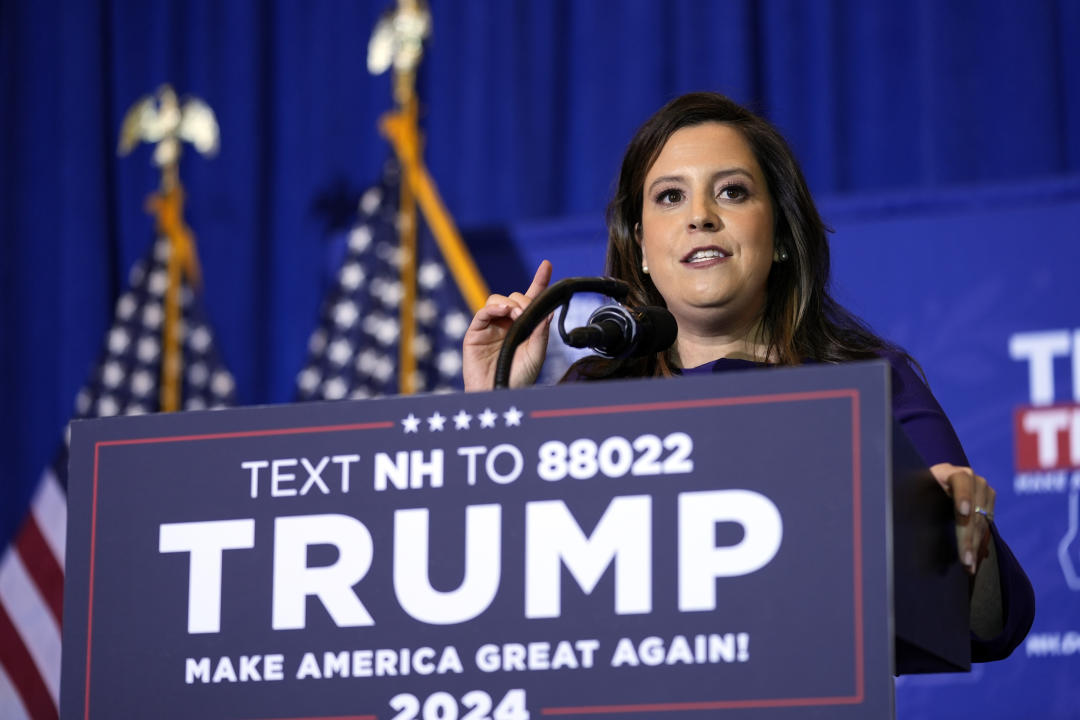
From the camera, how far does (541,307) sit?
1.33 meters

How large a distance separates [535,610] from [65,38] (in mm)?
4790

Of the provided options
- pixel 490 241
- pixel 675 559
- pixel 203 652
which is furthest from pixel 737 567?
pixel 490 241

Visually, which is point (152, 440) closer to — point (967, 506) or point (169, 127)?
point (967, 506)

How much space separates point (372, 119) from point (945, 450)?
359 cm

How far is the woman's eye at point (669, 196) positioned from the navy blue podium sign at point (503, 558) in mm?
754

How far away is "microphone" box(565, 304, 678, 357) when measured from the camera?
1327 millimetres

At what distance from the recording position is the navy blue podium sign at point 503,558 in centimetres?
104

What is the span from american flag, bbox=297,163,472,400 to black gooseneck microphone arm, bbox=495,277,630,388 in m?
2.93

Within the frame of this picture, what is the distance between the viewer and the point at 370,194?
4508 millimetres

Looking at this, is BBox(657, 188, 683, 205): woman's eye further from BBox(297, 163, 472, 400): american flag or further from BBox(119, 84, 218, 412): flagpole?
BBox(119, 84, 218, 412): flagpole

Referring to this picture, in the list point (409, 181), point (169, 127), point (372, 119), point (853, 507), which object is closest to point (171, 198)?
point (169, 127)

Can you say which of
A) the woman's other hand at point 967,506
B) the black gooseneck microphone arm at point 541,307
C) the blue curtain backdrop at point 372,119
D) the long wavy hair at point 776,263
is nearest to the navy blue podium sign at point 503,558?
the black gooseneck microphone arm at point 541,307

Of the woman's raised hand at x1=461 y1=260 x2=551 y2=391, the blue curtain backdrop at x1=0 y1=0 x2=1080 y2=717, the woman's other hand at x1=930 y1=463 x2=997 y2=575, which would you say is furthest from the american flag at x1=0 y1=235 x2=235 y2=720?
the woman's other hand at x1=930 y1=463 x2=997 y2=575

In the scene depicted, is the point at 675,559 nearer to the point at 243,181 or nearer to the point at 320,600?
the point at 320,600
